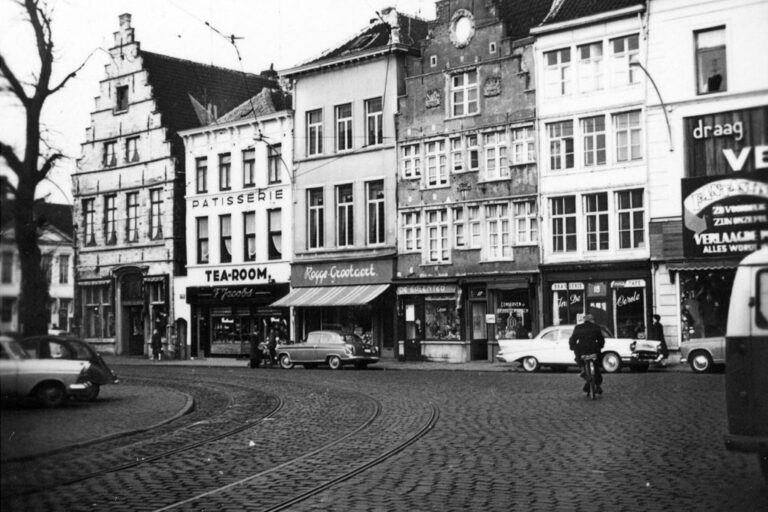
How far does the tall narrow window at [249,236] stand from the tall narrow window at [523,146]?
14493 mm

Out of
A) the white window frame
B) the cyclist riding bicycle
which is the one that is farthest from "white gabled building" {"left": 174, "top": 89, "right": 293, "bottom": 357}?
the cyclist riding bicycle

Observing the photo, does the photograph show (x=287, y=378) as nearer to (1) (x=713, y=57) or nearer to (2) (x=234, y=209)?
(2) (x=234, y=209)

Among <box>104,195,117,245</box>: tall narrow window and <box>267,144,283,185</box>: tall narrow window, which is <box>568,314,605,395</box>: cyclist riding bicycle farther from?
<box>267,144,283,185</box>: tall narrow window

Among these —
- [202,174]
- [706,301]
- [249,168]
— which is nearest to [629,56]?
[706,301]

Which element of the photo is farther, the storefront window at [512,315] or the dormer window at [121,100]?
the storefront window at [512,315]

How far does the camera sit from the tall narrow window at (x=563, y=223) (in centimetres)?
3319

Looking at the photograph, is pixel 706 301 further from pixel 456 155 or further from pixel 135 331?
pixel 456 155

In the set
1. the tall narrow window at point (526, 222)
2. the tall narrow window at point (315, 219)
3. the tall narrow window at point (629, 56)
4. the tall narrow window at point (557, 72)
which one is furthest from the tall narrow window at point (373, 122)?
the tall narrow window at point (629, 56)

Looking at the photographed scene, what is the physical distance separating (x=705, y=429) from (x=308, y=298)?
30036 mm

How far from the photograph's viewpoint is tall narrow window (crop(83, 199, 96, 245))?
243 cm

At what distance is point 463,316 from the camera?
1427 inches

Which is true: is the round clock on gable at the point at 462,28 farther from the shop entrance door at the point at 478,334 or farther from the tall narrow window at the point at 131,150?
the tall narrow window at the point at 131,150

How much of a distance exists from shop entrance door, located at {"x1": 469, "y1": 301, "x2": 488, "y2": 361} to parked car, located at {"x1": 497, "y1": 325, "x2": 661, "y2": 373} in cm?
582

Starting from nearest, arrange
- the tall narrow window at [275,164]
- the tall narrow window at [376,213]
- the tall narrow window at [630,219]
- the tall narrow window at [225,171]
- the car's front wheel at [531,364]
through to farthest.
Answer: the car's front wheel at [531,364] < the tall narrow window at [630,219] < the tall narrow window at [376,213] < the tall narrow window at [275,164] < the tall narrow window at [225,171]
